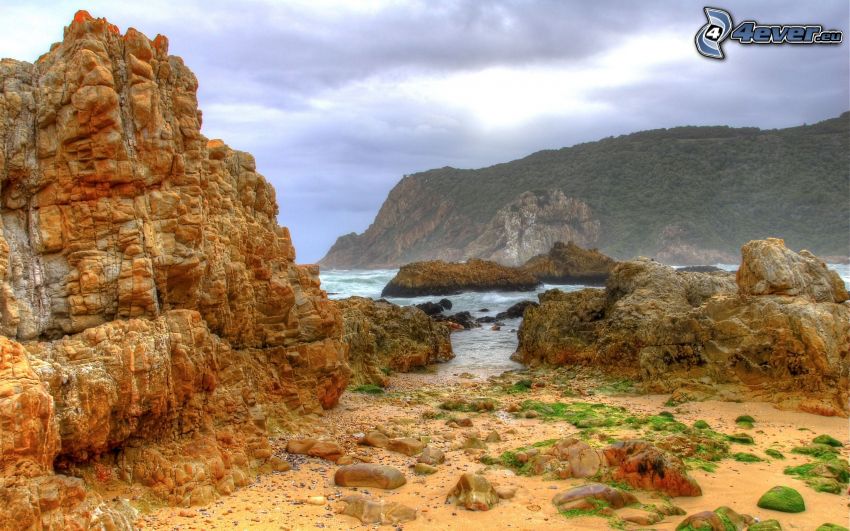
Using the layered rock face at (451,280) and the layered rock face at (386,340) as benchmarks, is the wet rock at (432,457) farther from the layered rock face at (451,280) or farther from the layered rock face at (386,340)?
the layered rock face at (451,280)

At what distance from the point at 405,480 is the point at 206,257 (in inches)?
142

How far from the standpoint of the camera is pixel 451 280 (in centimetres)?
3859

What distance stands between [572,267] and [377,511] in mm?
40481

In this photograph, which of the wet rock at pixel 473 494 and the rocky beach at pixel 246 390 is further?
the wet rock at pixel 473 494

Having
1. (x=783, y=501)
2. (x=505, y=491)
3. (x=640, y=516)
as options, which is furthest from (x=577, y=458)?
(x=783, y=501)

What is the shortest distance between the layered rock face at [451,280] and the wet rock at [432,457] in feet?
96.4

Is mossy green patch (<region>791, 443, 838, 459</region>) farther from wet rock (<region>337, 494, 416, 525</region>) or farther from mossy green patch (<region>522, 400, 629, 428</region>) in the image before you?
wet rock (<region>337, 494, 416, 525</region>)

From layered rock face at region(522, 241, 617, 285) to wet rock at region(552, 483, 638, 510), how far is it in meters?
38.0

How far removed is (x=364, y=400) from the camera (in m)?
12.1

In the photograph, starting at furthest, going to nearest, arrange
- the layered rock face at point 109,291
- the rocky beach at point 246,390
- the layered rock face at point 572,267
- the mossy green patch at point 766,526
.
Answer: the layered rock face at point 572,267
the rocky beach at point 246,390
the mossy green patch at point 766,526
the layered rock face at point 109,291

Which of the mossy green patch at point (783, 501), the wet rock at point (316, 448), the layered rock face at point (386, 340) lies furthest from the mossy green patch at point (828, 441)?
the layered rock face at point (386, 340)

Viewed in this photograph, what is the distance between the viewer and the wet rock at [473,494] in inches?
252

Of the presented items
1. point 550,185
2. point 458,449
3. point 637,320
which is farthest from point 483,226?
point 458,449

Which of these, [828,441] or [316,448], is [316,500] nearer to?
[316,448]
